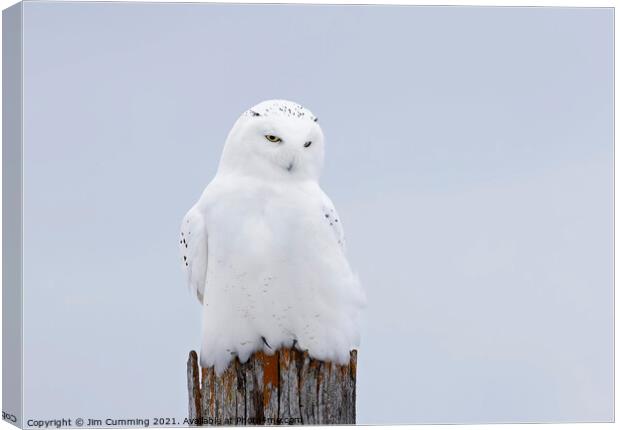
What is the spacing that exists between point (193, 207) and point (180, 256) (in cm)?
25

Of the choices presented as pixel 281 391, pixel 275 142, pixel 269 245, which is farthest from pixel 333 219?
pixel 281 391

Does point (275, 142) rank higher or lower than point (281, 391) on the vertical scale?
higher

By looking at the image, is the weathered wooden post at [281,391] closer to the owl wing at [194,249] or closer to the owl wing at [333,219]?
the owl wing at [194,249]

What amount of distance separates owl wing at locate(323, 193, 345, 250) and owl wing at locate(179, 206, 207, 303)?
1.81 ft

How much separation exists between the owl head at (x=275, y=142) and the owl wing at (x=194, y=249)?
0.87ft

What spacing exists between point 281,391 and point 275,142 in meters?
1.11

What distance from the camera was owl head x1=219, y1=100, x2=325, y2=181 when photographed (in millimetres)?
5797

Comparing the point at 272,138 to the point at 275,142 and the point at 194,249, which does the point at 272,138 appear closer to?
the point at 275,142

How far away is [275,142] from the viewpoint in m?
5.82

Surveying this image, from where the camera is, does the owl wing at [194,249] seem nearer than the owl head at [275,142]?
No

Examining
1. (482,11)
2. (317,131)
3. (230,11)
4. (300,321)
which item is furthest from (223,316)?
(482,11)

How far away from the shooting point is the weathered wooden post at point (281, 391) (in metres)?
5.89

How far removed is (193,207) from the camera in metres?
6.02

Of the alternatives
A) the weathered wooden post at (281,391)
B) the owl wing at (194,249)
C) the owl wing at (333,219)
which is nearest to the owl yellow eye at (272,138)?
the owl wing at (333,219)
